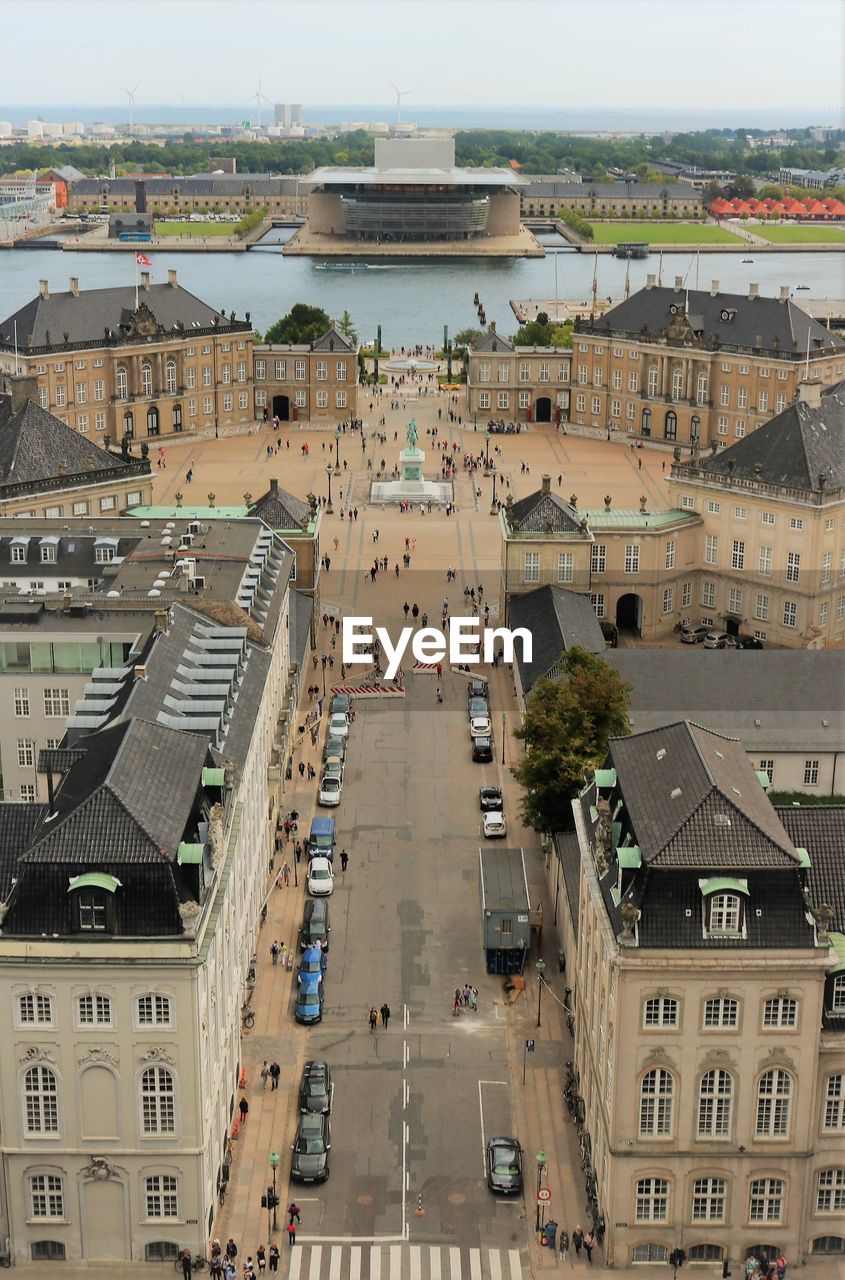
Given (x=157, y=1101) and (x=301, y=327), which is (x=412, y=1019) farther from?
(x=301, y=327)

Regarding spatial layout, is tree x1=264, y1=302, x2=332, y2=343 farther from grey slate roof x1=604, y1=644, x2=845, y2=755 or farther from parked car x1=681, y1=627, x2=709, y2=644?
grey slate roof x1=604, y1=644, x2=845, y2=755

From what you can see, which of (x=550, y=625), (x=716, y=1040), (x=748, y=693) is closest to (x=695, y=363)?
(x=550, y=625)

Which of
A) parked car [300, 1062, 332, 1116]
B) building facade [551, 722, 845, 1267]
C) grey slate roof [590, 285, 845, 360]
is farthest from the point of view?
grey slate roof [590, 285, 845, 360]

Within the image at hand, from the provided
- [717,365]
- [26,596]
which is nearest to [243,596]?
[26,596]

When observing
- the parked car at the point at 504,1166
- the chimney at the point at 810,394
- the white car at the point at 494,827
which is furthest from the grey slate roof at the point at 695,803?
the chimney at the point at 810,394

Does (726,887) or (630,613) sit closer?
(726,887)

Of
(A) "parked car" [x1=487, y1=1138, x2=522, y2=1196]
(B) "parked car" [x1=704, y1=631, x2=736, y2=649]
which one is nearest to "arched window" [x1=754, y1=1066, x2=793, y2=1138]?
(A) "parked car" [x1=487, y1=1138, x2=522, y2=1196]
